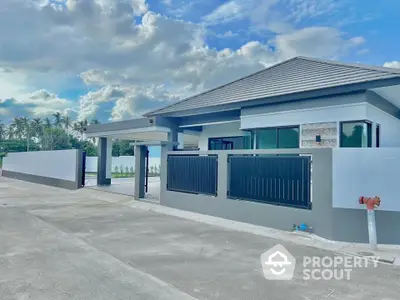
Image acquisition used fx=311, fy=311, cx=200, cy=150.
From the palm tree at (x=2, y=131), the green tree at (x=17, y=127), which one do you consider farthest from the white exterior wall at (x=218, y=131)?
the palm tree at (x=2, y=131)

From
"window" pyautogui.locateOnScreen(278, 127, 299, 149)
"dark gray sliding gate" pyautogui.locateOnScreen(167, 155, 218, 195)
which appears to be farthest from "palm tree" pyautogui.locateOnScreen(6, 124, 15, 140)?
"window" pyautogui.locateOnScreen(278, 127, 299, 149)

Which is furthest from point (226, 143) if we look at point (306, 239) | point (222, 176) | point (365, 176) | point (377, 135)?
point (365, 176)

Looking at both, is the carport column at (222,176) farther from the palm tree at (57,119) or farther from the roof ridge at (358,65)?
the palm tree at (57,119)

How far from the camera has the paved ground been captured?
4032mm

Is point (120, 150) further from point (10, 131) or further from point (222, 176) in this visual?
point (222, 176)

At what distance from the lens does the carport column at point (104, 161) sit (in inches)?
752

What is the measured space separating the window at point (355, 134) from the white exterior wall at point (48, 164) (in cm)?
1463

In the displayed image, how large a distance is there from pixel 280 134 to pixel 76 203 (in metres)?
8.68

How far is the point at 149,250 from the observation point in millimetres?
6031

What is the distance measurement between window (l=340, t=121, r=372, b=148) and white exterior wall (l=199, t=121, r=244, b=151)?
461 cm

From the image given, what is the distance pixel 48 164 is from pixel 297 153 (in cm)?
1920

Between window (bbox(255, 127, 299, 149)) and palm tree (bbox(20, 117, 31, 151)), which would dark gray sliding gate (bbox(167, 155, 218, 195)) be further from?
palm tree (bbox(20, 117, 31, 151))

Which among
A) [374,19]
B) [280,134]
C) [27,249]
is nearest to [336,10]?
Answer: [374,19]

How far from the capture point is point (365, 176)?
6652 millimetres
